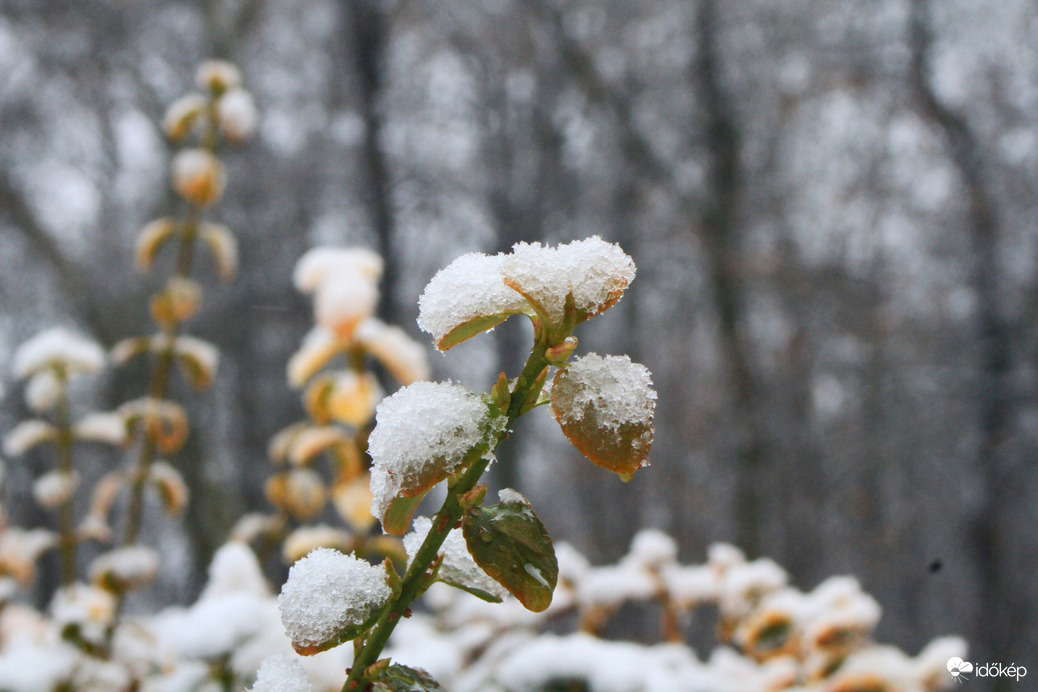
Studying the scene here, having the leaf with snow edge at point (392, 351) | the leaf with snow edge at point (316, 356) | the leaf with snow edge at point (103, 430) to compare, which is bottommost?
the leaf with snow edge at point (103, 430)

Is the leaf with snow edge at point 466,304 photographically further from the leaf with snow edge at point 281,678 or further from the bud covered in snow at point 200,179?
the bud covered in snow at point 200,179

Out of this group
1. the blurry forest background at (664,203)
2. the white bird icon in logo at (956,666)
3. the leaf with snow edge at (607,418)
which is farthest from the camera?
the blurry forest background at (664,203)

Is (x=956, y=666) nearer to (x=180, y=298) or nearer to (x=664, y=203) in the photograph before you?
(x=180, y=298)

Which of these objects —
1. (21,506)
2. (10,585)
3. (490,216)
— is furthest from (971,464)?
(21,506)

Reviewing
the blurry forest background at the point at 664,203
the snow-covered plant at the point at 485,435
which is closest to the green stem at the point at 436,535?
the snow-covered plant at the point at 485,435

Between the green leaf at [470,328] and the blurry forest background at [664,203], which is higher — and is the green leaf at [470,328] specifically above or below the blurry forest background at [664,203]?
below

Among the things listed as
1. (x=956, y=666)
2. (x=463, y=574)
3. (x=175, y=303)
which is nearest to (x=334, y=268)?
(x=175, y=303)

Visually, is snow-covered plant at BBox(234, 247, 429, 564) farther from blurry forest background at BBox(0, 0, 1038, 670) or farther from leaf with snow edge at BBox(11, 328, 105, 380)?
blurry forest background at BBox(0, 0, 1038, 670)

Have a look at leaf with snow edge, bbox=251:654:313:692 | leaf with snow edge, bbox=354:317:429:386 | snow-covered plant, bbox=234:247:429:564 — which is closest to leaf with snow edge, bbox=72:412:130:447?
snow-covered plant, bbox=234:247:429:564

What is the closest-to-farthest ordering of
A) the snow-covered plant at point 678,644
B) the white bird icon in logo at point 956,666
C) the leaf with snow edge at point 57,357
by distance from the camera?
1. the snow-covered plant at point 678,644
2. the white bird icon in logo at point 956,666
3. the leaf with snow edge at point 57,357
